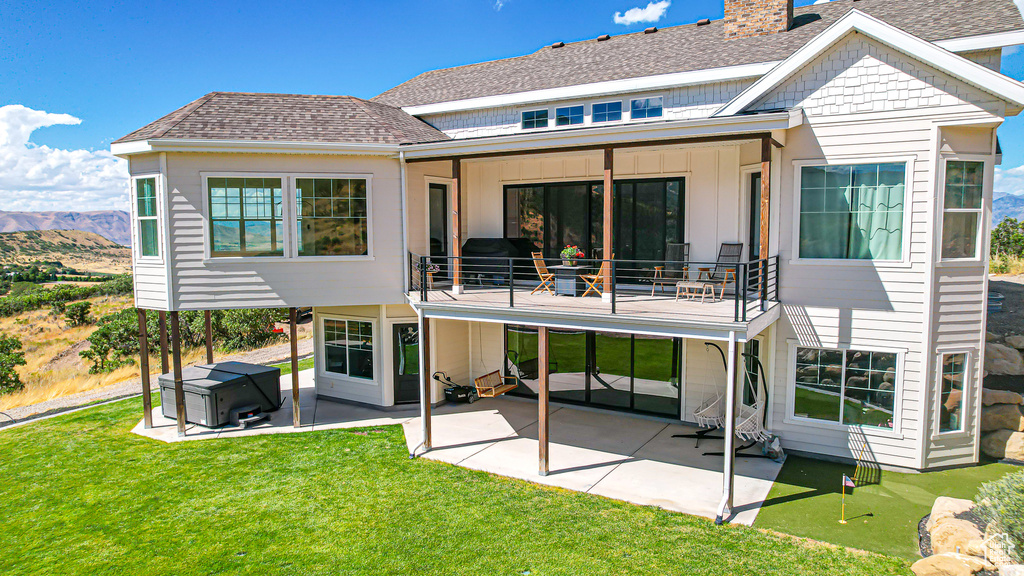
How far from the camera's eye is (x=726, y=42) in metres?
13.4

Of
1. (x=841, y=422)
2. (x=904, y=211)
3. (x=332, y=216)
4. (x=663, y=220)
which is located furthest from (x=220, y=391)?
(x=904, y=211)

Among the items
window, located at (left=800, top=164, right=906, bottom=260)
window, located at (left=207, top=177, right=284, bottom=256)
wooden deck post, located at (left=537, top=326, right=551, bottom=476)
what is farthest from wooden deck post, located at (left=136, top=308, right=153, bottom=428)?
window, located at (left=800, top=164, right=906, bottom=260)

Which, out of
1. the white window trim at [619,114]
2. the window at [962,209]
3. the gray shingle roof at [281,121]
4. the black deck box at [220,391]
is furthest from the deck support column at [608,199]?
the black deck box at [220,391]

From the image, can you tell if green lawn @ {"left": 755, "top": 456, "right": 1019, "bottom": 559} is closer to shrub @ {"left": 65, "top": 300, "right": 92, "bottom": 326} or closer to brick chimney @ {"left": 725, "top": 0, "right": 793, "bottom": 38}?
brick chimney @ {"left": 725, "top": 0, "right": 793, "bottom": 38}

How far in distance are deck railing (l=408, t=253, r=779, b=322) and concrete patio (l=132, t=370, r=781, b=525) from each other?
2.70 metres

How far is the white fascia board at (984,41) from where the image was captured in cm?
947

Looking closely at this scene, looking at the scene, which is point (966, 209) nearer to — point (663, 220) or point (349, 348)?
point (663, 220)

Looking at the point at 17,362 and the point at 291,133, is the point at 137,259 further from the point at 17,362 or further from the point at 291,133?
the point at 17,362

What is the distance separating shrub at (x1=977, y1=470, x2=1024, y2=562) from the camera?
20.5 ft

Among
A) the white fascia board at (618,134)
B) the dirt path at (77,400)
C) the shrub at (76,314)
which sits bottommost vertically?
the shrub at (76,314)

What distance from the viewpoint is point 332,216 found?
39.7ft

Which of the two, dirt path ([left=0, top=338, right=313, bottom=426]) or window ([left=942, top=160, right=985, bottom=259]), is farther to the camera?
dirt path ([left=0, top=338, right=313, bottom=426])

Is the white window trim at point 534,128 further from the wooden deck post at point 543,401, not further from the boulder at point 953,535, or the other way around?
the boulder at point 953,535

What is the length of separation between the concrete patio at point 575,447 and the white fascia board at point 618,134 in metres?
5.45
